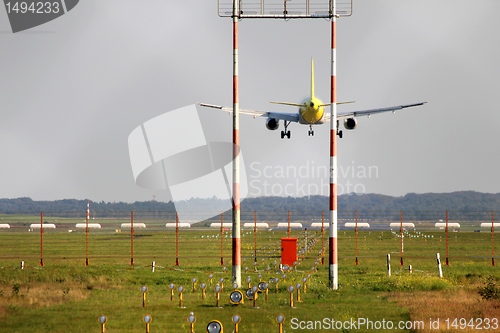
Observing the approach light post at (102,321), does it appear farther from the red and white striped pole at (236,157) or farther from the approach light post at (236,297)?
the red and white striped pole at (236,157)

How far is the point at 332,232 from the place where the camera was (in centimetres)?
3441

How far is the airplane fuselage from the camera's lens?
6614 cm

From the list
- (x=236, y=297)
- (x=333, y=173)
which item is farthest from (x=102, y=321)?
(x=333, y=173)

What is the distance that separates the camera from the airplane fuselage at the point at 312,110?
2604 inches

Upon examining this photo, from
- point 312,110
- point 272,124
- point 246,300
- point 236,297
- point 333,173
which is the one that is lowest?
point 246,300

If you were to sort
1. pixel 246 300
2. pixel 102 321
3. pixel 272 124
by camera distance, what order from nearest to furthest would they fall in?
pixel 102 321 < pixel 246 300 < pixel 272 124

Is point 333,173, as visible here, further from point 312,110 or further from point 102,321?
point 312,110

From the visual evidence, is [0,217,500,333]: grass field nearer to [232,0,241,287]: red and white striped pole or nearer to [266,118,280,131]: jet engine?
[232,0,241,287]: red and white striped pole

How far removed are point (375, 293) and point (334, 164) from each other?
5541 mm

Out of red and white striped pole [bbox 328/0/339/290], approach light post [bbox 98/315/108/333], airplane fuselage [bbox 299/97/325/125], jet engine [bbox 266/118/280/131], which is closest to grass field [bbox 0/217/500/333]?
red and white striped pole [bbox 328/0/339/290]

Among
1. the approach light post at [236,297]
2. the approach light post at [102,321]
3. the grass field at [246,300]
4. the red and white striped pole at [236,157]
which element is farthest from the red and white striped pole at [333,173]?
the approach light post at [102,321]

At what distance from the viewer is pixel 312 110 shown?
2611 inches

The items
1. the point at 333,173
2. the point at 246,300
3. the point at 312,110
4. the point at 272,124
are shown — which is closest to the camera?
the point at 246,300

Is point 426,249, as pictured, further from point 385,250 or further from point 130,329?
point 130,329
